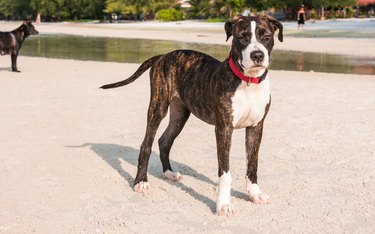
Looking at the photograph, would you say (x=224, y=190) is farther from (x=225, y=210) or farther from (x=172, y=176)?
(x=172, y=176)

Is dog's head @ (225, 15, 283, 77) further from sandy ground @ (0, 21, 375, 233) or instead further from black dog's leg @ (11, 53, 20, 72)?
black dog's leg @ (11, 53, 20, 72)

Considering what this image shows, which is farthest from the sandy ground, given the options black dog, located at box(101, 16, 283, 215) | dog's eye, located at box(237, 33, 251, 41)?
dog's eye, located at box(237, 33, 251, 41)

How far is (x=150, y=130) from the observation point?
18.7ft

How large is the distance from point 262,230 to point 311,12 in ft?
210

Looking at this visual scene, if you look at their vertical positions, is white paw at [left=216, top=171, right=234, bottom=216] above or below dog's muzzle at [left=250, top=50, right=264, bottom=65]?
below

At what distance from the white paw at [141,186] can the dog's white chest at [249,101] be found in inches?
55.5

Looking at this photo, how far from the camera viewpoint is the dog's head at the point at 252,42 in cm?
427

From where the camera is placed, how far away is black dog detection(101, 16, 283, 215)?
4461 mm

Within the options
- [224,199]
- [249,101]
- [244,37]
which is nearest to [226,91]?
[249,101]

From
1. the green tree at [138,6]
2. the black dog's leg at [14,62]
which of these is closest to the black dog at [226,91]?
the black dog's leg at [14,62]

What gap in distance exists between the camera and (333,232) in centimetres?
454

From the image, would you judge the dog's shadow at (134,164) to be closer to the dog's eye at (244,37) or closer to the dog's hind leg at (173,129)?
the dog's hind leg at (173,129)

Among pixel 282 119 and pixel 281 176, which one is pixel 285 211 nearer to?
pixel 281 176

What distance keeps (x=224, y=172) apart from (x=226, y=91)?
0.79 meters
